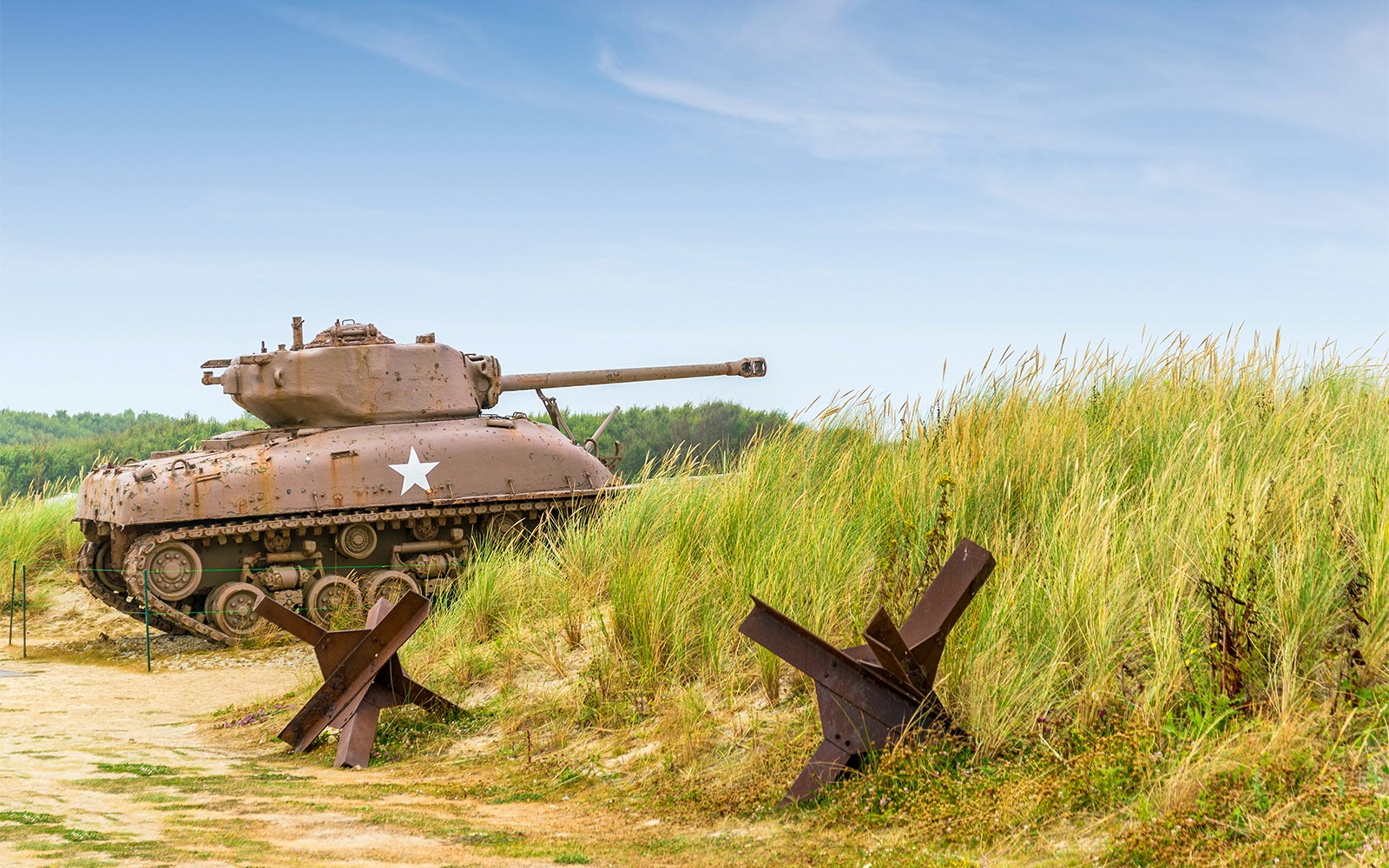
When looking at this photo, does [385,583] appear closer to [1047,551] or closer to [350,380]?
[350,380]

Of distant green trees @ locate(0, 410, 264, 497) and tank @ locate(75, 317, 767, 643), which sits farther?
distant green trees @ locate(0, 410, 264, 497)

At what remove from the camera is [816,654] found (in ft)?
17.4

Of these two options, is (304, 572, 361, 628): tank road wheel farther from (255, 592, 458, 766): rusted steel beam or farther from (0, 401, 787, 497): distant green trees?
(0, 401, 787, 497): distant green trees

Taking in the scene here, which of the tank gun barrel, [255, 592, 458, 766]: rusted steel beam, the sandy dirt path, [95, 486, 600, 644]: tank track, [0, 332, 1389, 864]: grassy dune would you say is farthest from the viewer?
the tank gun barrel

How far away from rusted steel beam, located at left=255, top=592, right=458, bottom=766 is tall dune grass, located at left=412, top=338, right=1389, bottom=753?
3.27 ft

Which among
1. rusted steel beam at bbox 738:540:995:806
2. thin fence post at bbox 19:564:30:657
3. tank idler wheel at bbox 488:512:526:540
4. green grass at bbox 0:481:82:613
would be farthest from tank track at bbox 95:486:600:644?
rusted steel beam at bbox 738:540:995:806

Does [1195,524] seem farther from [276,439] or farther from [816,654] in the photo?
[276,439]

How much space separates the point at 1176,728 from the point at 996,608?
1.04 m

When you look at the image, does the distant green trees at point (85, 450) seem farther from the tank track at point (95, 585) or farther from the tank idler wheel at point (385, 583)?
the tank idler wheel at point (385, 583)

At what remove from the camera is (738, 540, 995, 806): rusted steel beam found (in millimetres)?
5258

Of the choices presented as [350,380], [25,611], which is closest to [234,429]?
[25,611]

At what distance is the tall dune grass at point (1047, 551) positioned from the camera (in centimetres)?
520

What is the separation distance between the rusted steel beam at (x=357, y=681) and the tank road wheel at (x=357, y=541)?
5567 mm

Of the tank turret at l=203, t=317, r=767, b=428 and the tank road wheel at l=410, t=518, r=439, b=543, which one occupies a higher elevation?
the tank turret at l=203, t=317, r=767, b=428
